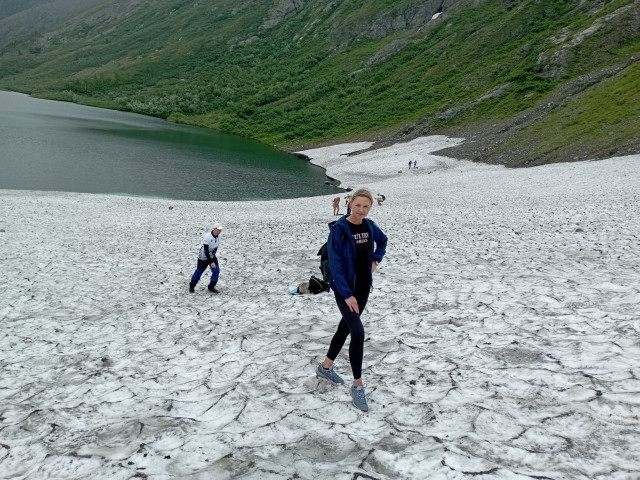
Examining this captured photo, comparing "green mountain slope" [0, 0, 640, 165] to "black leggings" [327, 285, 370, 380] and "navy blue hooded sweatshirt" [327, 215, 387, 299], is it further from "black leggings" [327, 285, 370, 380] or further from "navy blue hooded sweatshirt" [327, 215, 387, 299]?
"navy blue hooded sweatshirt" [327, 215, 387, 299]

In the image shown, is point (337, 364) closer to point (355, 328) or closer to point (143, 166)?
point (355, 328)

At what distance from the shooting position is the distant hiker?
53.9 feet

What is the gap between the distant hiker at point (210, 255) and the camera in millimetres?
16438

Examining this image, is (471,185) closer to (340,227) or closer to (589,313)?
(589,313)

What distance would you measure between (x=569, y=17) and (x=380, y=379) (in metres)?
156

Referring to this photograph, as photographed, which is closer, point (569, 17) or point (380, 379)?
point (380, 379)

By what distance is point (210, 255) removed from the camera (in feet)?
55.0

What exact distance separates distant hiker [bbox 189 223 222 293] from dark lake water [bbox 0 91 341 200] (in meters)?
43.3

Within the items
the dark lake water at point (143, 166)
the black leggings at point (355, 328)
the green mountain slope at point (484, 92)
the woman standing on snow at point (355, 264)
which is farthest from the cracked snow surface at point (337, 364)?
the green mountain slope at point (484, 92)

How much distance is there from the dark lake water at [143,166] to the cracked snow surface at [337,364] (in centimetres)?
4055

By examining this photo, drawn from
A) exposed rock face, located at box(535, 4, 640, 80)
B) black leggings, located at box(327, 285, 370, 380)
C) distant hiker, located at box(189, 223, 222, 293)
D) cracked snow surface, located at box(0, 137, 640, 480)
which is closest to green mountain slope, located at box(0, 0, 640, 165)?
exposed rock face, located at box(535, 4, 640, 80)

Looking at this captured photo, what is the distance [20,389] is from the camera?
10117mm

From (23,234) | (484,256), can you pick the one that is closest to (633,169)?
(484,256)

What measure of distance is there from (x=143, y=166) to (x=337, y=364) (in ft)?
246
